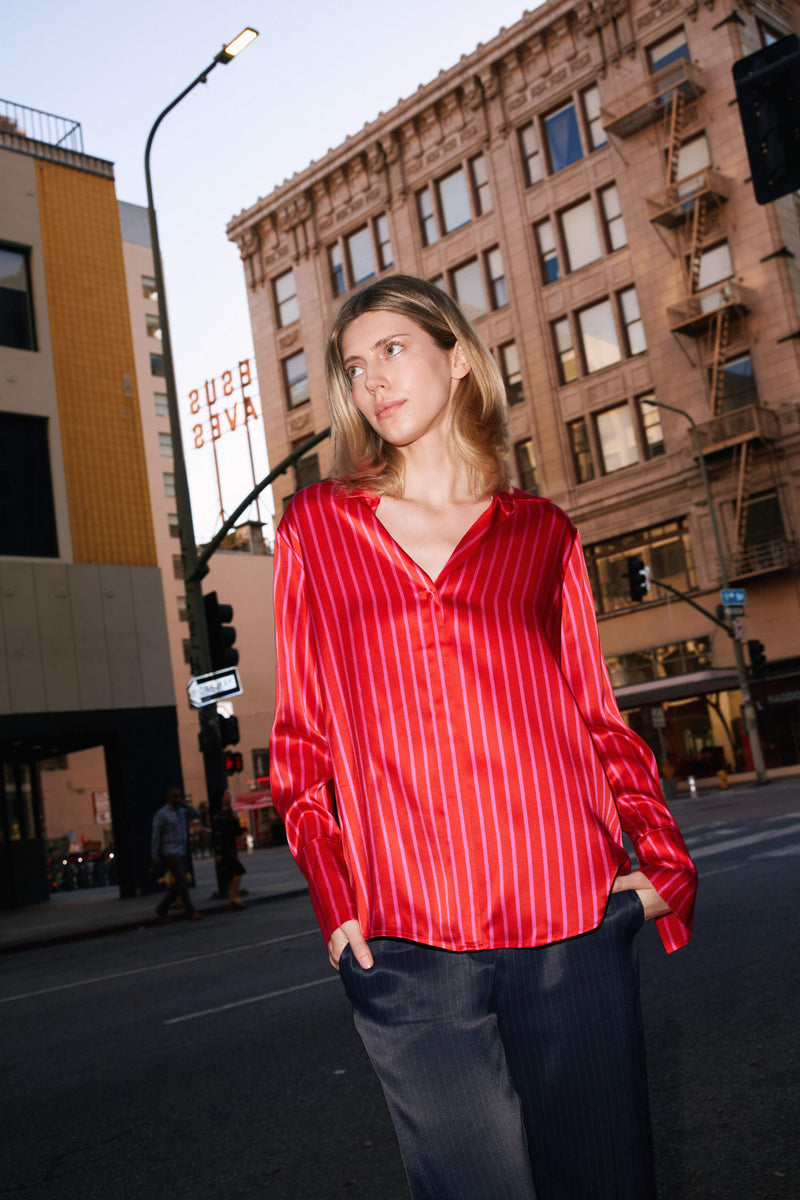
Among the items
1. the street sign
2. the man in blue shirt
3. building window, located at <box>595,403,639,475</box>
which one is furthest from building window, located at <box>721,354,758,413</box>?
the man in blue shirt

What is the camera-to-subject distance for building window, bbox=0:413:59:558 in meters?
20.6

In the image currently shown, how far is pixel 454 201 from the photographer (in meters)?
39.6

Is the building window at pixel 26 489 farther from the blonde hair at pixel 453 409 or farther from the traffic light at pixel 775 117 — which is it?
the blonde hair at pixel 453 409

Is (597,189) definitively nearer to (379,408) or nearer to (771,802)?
(771,802)

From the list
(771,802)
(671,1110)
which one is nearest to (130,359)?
(771,802)

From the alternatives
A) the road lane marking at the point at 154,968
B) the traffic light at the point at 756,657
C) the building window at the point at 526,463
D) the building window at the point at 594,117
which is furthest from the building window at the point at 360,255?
the road lane marking at the point at 154,968

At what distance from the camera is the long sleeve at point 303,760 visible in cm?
169

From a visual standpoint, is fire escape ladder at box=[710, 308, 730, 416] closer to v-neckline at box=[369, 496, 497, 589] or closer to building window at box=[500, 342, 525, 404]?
building window at box=[500, 342, 525, 404]

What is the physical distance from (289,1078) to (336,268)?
133 ft

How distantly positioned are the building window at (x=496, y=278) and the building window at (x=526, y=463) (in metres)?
5.02

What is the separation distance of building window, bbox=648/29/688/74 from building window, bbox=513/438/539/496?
1243cm

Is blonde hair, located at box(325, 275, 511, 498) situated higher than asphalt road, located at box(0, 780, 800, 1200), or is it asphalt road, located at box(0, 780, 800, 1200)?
blonde hair, located at box(325, 275, 511, 498)

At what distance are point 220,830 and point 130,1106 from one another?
1143cm

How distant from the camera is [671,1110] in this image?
4.13m
